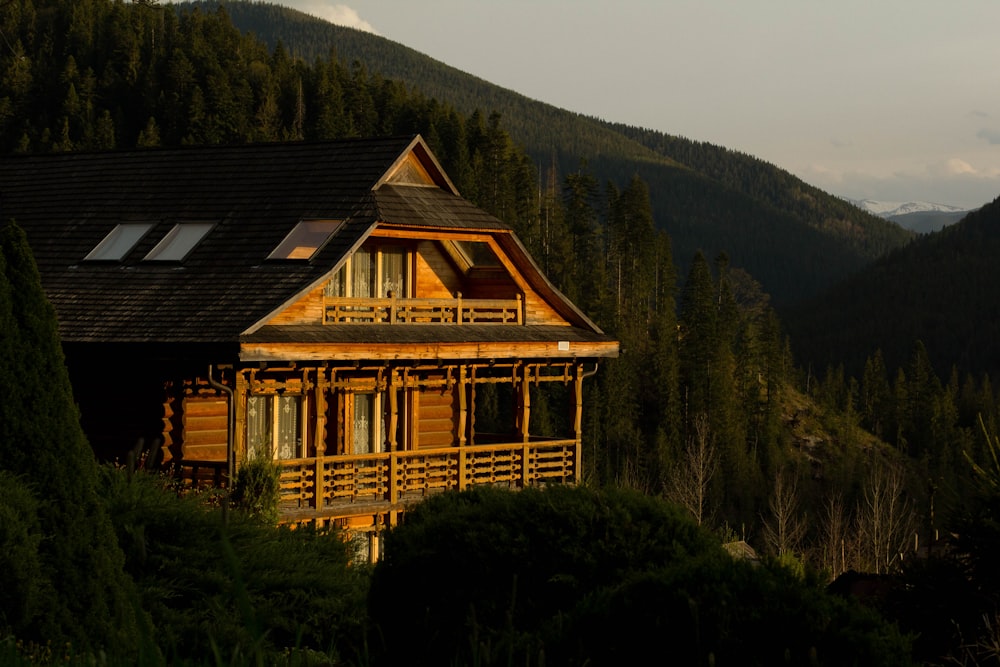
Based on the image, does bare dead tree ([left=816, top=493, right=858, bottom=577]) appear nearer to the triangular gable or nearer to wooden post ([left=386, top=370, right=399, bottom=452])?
wooden post ([left=386, top=370, right=399, bottom=452])

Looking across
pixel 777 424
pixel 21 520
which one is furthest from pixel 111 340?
pixel 777 424

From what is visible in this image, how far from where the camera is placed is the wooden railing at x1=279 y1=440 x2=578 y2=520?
2256cm

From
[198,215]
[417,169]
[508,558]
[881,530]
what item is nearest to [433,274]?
[417,169]

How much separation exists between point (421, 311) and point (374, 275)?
1.13m

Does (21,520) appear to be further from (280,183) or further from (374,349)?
(280,183)

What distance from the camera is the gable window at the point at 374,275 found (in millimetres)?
24922

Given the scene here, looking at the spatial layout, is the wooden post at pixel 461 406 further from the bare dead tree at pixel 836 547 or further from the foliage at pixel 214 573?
the bare dead tree at pixel 836 547

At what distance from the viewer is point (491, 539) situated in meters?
11.3

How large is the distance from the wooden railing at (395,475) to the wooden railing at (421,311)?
2.25 metres

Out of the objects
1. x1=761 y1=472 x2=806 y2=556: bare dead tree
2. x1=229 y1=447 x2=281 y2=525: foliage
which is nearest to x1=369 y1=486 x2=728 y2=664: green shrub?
x1=229 y1=447 x2=281 y2=525: foliage

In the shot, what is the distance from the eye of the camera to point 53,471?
12133 mm

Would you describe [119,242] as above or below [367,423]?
above

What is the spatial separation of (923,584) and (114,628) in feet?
19.2

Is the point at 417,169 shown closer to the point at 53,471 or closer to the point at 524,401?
the point at 524,401
